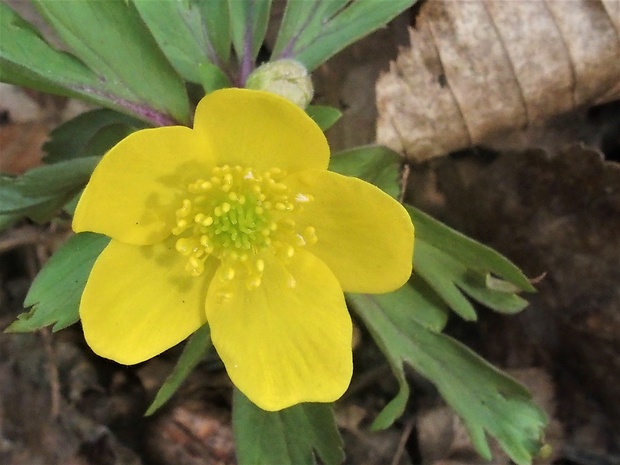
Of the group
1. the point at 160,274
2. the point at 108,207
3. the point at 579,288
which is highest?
the point at 108,207

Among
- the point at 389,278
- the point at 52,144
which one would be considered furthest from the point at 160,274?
the point at 52,144

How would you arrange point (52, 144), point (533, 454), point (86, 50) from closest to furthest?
point (86, 50), point (533, 454), point (52, 144)

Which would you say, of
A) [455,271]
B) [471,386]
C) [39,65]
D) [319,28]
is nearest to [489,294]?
[455,271]

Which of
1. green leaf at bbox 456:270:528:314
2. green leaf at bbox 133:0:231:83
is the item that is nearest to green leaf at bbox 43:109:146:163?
green leaf at bbox 133:0:231:83

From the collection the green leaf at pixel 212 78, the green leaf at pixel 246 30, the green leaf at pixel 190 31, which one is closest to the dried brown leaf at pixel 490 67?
the green leaf at pixel 246 30

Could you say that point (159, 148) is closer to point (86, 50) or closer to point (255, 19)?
point (86, 50)

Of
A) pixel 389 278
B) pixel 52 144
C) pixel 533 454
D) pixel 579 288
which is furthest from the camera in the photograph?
pixel 579 288

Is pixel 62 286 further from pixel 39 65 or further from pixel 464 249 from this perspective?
pixel 464 249
